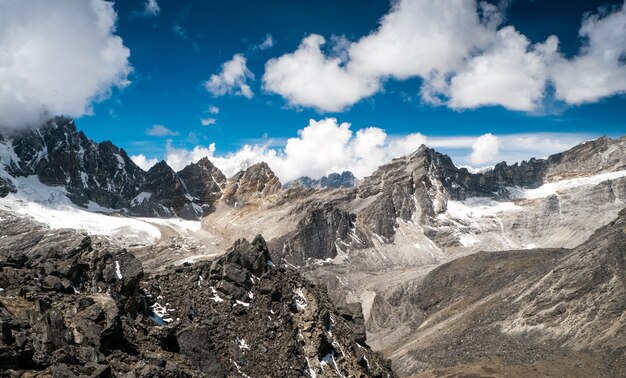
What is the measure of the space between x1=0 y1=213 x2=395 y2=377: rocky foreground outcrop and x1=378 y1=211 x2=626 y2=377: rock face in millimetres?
74489

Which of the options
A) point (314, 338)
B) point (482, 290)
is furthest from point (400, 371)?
point (314, 338)

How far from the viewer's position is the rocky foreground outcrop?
1978 centimetres

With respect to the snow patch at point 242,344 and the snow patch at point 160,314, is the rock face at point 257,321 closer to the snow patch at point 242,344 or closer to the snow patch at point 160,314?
the snow patch at point 242,344

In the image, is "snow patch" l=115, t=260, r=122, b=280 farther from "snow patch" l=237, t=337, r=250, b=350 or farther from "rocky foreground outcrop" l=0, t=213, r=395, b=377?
"snow patch" l=237, t=337, r=250, b=350

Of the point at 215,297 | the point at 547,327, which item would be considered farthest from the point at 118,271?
the point at 547,327

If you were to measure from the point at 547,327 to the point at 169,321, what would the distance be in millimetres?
110841

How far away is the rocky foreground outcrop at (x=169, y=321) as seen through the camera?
19.8 meters

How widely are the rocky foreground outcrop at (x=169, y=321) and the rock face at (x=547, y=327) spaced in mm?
74489

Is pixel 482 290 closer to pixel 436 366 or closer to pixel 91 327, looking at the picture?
pixel 436 366

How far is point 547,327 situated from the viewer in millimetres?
115312

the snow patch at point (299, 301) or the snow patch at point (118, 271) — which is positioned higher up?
the snow patch at point (118, 271)

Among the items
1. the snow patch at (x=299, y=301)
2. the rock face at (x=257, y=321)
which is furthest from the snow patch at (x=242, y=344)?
the snow patch at (x=299, y=301)

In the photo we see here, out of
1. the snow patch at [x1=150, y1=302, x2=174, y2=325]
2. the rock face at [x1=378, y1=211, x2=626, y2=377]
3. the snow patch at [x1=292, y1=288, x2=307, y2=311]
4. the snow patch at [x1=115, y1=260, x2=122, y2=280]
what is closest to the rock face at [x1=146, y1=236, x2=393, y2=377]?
the snow patch at [x1=292, y1=288, x2=307, y2=311]

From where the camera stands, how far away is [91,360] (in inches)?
777
